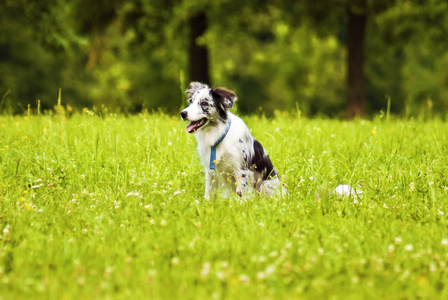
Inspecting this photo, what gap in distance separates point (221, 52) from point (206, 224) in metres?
25.4

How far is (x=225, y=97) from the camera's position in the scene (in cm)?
462

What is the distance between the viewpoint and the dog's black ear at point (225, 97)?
462cm

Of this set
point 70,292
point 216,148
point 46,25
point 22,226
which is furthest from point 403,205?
point 46,25

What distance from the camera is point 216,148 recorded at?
4730 mm

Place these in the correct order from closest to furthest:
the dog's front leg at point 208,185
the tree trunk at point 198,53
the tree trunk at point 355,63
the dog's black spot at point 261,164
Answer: the dog's front leg at point 208,185, the dog's black spot at point 261,164, the tree trunk at point 355,63, the tree trunk at point 198,53

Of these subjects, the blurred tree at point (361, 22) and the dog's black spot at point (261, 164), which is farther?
the blurred tree at point (361, 22)

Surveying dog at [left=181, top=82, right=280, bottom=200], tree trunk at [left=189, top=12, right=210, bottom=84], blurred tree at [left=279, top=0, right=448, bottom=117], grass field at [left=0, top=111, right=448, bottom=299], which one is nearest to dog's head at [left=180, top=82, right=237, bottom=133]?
dog at [left=181, top=82, right=280, bottom=200]

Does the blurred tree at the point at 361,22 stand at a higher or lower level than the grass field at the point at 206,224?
higher

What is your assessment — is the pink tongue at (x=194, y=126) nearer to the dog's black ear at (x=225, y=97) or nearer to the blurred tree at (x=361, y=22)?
the dog's black ear at (x=225, y=97)

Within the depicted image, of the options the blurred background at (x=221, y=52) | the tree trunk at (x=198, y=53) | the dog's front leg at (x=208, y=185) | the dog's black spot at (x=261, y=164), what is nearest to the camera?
the dog's front leg at (x=208, y=185)

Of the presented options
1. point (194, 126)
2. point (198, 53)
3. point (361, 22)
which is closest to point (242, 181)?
point (194, 126)

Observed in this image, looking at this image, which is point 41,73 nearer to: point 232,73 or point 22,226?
point 232,73

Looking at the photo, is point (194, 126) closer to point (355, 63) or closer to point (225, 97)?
point (225, 97)

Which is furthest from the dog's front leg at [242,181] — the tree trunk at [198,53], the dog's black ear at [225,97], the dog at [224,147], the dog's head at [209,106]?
the tree trunk at [198,53]
